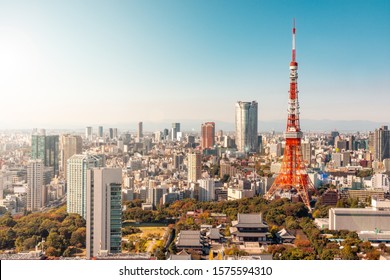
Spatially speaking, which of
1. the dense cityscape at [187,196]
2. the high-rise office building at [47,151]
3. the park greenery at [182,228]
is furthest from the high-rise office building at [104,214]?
the high-rise office building at [47,151]

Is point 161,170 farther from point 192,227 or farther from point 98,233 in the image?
point 98,233

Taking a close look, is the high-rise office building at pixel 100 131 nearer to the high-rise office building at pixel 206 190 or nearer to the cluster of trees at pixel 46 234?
the cluster of trees at pixel 46 234

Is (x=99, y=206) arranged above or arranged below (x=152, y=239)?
above

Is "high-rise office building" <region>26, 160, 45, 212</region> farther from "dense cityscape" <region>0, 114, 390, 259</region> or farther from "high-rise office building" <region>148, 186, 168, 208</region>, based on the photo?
"high-rise office building" <region>148, 186, 168, 208</region>

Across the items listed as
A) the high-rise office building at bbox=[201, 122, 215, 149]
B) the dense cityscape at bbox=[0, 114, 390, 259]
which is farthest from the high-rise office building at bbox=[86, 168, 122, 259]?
the high-rise office building at bbox=[201, 122, 215, 149]
